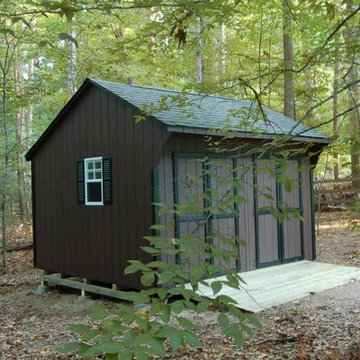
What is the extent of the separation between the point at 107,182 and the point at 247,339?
12.6ft

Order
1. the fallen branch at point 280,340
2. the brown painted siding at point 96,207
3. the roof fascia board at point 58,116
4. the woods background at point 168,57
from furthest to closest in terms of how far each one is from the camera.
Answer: the roof fascia board at point 58,116, the brown painted siding at point 96,207, the fallen branch at point 280,340, the woods background at point 168,57

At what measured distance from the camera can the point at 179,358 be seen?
185 inches

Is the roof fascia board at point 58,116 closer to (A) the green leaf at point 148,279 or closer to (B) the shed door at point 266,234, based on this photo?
(B) the shed door at point 266,234

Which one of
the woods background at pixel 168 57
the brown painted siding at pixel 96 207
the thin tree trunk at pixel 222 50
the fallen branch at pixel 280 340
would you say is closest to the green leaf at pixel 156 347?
the woods background at pixel 168 57

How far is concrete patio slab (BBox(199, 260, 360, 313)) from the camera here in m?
6.62

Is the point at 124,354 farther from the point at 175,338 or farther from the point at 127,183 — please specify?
the point at 127,183

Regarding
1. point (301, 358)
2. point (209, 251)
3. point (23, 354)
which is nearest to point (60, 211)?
point (23, 354)

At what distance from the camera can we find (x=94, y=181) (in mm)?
8250

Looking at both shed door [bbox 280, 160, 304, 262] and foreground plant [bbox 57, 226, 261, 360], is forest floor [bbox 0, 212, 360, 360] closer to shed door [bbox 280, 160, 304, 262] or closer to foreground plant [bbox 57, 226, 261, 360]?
Result: shed door [bbox 280, 160, 304, 262]

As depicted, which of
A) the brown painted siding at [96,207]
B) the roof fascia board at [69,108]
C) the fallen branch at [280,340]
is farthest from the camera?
the roof fascia board at [69,108]

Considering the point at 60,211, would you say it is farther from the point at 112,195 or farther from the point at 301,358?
the point at 301,358

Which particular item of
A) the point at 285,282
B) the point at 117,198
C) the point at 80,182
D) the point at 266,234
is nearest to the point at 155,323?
the point at 117,198

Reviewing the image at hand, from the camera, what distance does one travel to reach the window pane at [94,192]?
26.9ft

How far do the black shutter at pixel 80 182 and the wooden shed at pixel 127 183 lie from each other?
0.06ft
